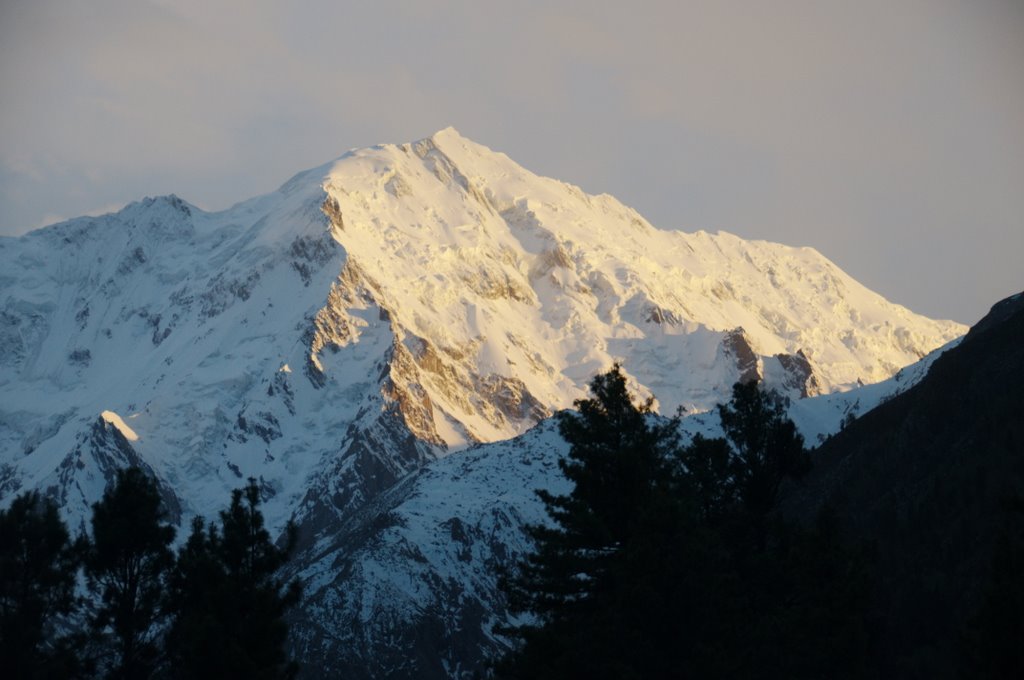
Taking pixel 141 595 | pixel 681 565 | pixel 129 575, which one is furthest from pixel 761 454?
pixel 129 575

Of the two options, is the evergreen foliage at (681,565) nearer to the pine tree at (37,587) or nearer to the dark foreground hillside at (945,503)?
the dark foreground hillside at (945,503)

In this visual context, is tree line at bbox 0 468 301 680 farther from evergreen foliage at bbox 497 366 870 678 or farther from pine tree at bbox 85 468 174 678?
evergreen foliage at bbox 497 366 870 678

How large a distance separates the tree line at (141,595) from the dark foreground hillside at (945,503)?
79.2ft

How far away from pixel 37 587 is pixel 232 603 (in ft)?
25.6

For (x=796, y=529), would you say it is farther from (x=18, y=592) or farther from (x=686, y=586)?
(x=18, y=592)

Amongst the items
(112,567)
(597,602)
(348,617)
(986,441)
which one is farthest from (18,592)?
(348,617)

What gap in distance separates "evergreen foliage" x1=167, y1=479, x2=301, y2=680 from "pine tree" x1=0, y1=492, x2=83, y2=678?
3.87 meters

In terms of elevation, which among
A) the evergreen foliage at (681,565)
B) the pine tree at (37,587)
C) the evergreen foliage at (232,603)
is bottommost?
the evergreen foliage at (681,565)

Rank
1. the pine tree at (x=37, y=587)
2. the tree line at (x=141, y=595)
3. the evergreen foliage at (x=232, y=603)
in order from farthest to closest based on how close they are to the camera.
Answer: the pine tree at (x=37, y=587), the tree line at (x=141, y=595), the evergreen foliage at (x=232, y=603)

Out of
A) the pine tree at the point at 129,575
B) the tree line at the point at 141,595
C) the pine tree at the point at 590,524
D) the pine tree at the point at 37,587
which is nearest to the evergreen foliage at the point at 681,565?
the pine tree at the point at 590,524

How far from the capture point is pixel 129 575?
57.9 metres

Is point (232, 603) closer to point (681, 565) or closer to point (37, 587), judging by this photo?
point (37, 587)

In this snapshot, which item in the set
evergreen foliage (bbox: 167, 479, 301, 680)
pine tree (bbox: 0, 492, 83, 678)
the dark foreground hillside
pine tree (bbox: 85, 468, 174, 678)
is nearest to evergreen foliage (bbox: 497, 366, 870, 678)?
the dark foreground hillside

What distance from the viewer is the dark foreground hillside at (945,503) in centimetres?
4675
